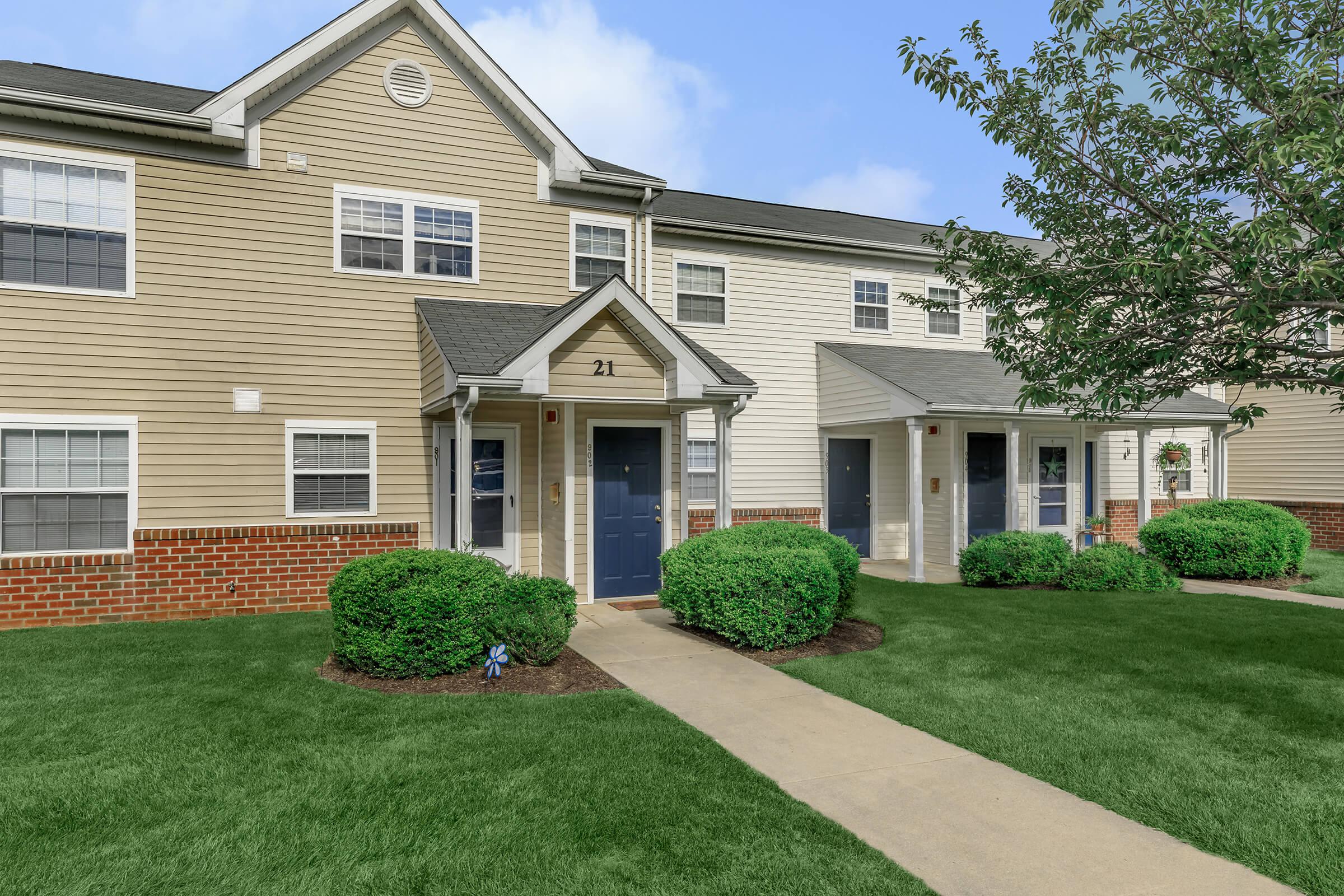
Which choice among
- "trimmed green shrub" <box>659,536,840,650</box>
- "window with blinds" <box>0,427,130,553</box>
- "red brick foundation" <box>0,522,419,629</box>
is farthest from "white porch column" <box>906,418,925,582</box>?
"window with blinds" <box>0,427,130,553</box>

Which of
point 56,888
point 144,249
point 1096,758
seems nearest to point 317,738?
point 56,888

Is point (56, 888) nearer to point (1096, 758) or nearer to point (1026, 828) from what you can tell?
point (1026, 828)

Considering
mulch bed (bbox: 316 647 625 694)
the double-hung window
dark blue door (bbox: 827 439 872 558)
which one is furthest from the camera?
dark blue door (bbox: 827 439 872 558)

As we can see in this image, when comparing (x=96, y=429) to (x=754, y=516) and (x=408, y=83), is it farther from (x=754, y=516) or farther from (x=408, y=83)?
(x=754, y=516)

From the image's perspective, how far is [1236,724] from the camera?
18.9 feet

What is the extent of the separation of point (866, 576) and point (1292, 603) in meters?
5.73

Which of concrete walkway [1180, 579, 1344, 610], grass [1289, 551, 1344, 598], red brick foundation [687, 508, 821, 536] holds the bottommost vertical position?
concrete walkway [1180, 579, 1344, 610]

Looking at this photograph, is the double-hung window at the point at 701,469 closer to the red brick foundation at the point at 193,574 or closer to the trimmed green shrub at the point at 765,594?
the red brick foundation at the point at 193,574

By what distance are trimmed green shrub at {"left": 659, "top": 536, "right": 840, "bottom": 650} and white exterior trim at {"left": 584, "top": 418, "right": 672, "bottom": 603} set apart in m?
2.67

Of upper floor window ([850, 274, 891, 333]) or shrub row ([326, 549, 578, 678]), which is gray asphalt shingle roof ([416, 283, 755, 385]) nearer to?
shrub row ([326, 549, 578, 678])

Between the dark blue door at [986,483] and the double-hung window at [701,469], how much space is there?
4.99 m

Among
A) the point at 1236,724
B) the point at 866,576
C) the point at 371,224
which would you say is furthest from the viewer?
the point at 866,576

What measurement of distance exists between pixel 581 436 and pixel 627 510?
1.22 metres

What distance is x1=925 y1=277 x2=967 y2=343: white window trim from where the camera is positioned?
16.1 meters
